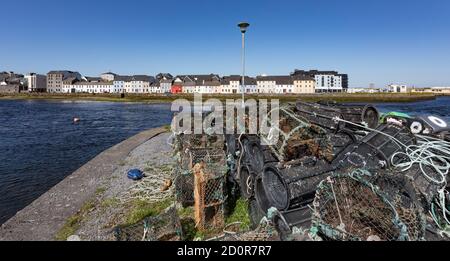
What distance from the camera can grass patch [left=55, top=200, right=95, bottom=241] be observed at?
4938mm

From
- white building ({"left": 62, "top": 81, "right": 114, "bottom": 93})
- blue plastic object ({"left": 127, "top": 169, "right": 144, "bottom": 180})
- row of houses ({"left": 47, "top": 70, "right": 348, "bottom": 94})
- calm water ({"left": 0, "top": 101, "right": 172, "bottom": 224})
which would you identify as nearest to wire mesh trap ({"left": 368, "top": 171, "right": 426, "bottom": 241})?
blue plastic object ({"left": 127, "top": 169, "right": 144, "bottom": 180})

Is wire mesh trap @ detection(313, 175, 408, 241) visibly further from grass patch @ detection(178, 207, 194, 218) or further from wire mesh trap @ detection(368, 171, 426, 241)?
grass patch @ detection(178, 207, 194, 218)

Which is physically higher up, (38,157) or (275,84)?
(275,84)

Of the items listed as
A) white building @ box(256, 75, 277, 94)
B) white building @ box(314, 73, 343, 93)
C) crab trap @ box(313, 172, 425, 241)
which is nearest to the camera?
crab trap @ box(313, 172, 425, 241)

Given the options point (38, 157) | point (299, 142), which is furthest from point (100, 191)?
point (38, 157)

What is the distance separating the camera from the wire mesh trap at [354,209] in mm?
2977

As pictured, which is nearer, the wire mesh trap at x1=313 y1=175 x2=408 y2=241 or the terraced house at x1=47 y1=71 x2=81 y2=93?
the wire mesh trap at x1=313 y1=175 x2=408 y2=241

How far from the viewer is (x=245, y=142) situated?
5.83 meters

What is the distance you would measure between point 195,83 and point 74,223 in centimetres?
9110

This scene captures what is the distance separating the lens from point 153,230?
12.4 feet

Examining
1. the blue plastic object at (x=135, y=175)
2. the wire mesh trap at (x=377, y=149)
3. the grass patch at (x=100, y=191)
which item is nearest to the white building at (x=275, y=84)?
the blue plastic object at (x=135, y=175)

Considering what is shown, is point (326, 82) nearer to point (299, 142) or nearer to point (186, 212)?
point (299, 142)

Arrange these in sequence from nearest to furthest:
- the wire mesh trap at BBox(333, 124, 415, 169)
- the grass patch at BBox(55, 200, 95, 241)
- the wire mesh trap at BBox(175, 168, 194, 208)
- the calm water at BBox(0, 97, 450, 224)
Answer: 1. the wire mesh trap at BBox(333, 124, 415, 169)
2. the grass patch at BBox(55, 200, 95, 241)
3. the wire mesh trap at BBox(175, 168, 194, 208)
4. the calm water at BBox(0, 97, 450, 224)

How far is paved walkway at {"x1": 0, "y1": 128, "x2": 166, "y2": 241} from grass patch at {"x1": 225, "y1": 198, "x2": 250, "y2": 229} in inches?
117
